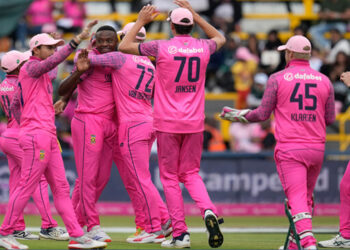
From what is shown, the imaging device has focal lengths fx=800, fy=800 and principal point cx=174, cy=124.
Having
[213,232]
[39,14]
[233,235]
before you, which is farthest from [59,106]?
[39,14]

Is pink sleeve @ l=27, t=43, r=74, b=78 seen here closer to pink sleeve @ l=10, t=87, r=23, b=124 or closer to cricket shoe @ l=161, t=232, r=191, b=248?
pink sleeve @ l=10, t=87, r=23, b=124

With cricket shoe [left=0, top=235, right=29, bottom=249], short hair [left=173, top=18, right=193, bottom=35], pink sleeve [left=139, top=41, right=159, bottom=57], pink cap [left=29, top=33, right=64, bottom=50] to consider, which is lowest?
cricket shoe [left=0, top=235, right=29, bottom=249]

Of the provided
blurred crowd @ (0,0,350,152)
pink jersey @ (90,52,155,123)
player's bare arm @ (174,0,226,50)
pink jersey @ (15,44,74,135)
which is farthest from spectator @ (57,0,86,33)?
pink jersey @ (15,44,74,135)

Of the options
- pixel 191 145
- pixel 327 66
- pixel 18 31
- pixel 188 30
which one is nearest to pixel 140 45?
pixel 188 30

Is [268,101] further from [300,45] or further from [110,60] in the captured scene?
[110,60]

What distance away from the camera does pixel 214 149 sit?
16.6 metres

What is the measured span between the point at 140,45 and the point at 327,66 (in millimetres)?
9692

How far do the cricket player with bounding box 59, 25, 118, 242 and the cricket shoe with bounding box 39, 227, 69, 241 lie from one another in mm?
426

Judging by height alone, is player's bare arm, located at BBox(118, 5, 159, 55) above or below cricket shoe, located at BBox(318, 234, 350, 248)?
above

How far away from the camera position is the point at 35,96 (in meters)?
8.71

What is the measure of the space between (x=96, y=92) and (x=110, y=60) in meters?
0.46

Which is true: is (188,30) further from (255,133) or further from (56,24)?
(56,24)

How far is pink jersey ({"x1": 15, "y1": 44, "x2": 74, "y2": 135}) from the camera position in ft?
28.3

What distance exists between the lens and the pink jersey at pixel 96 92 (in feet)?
32.0
